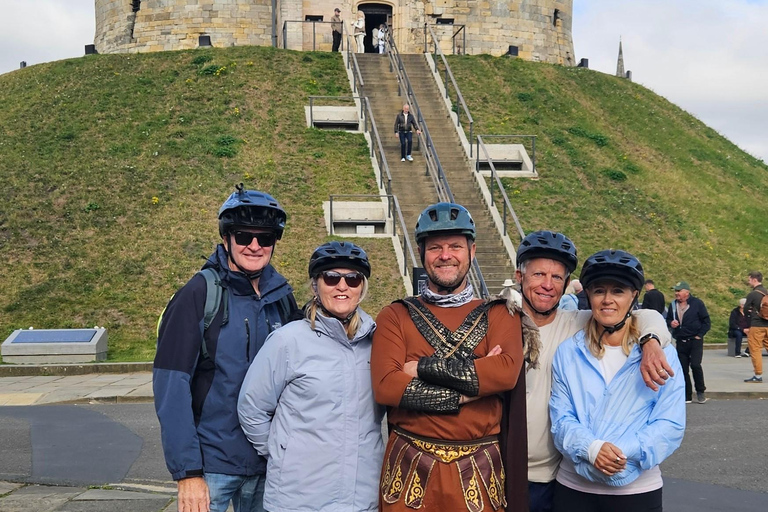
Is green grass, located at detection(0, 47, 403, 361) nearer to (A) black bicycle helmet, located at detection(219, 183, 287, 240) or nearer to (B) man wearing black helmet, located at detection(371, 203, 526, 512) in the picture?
(A) black bicycle helmet, located at detection(219, 183, 287, 240)

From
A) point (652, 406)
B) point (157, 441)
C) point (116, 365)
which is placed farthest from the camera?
point (116, 365)

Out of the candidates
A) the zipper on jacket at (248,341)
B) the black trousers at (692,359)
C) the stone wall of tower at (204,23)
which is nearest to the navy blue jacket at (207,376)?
the zipper on jacket at (248,341)

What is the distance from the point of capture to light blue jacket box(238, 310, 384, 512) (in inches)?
158

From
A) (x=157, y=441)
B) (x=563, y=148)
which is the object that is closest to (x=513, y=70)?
(x=563, y=148)

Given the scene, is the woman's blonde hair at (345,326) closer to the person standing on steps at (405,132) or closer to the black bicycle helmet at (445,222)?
the black bicycle helmet at (445,222)

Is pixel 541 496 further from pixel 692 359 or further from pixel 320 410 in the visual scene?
pixel 692 359

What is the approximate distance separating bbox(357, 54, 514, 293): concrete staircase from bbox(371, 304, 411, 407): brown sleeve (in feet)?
47.9

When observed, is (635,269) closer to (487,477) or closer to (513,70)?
(487,477)

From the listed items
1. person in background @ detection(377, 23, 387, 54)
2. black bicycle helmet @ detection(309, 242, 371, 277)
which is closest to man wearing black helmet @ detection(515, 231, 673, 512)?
black bicycle helmet @ detection(309, 242, 371, 277)

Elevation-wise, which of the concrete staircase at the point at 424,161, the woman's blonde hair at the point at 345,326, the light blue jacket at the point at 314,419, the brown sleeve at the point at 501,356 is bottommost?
the light blue jacket at the point at 314,419

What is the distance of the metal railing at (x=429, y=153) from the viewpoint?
18469mm

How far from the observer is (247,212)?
175 inches

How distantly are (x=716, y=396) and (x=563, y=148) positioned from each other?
46.7 feet

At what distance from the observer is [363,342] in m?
4.21
